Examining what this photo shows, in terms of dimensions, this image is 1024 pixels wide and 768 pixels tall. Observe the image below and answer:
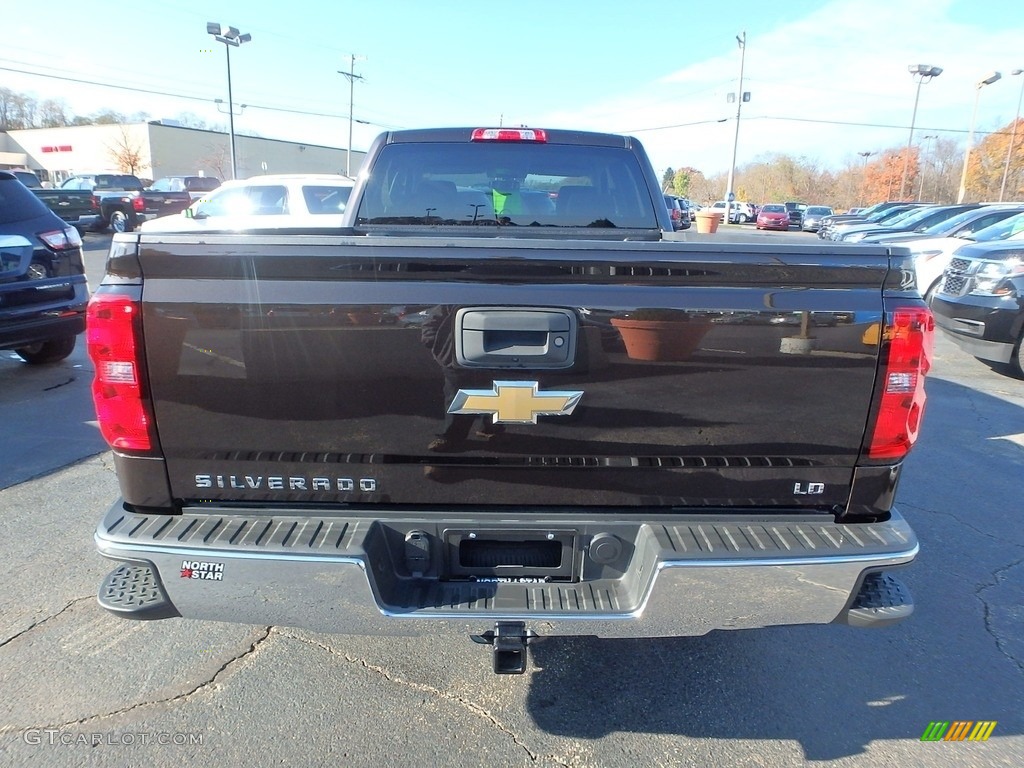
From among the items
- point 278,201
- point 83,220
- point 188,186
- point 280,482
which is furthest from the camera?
point 188,186

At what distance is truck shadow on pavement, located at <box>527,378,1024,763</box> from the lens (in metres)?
2.43

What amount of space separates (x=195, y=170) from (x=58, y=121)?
119 feet

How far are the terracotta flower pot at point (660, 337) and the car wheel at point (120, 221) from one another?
24.7 meters

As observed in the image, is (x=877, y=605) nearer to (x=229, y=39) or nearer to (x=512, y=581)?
(x=512, y=581)

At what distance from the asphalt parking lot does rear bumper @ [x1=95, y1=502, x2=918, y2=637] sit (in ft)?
1.98

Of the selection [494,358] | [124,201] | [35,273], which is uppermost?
[124,201]

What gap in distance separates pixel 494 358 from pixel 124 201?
26.9 metres

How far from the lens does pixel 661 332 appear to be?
6.39 ft

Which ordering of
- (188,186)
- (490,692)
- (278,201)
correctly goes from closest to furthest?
(490,692), (278,201), (188,186)

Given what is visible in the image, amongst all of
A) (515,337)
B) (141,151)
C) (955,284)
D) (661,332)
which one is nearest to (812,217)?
(955,284)

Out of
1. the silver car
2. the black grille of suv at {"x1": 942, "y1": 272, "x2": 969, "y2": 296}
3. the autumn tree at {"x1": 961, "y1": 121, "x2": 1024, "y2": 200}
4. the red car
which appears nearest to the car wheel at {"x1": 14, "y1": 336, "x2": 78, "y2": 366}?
the black grille of suv at {"x1": 942, "y1": 272, "x2": 969, "y2": 296}

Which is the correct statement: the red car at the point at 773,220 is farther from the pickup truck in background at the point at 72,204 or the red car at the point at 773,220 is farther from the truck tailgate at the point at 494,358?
the truck tailgate at the point at 494,358

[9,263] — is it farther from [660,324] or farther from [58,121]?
[58,121]

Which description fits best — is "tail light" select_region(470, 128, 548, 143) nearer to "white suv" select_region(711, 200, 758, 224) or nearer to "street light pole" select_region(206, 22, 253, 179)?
"street light pole" select_region(206, 22, 253, 179)
